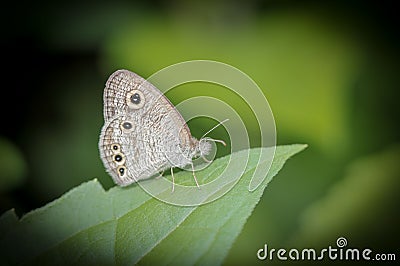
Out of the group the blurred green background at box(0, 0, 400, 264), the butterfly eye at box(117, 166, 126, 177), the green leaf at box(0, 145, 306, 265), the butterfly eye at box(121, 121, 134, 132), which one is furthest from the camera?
the blurred green background at box(0, 0, 400, 264)

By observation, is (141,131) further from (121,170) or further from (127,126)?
(121,170)

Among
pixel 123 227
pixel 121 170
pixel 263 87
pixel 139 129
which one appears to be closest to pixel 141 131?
pixel 139 129

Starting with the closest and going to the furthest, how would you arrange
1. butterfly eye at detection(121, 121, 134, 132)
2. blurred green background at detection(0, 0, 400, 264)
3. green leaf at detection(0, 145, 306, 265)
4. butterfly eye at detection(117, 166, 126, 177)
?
green leaf at detection(0, 145, 306, 265) → butterfly eye at detection(117, 166, 126, 177) → butterfly eye at detection(121, 121, 134, 132) → blurred green background at detection(0, 0, 400, 264)

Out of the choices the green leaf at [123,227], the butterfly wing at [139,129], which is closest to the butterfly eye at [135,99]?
the butterfly wing at [139,129]

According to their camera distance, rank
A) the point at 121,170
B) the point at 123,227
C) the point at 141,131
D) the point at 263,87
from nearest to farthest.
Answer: the point at 123,227 → the point at 121,170 → the point at 141,131 → the point at 263,87

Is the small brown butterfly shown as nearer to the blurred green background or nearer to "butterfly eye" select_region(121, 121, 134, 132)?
"butterfly eye" select_region(121, 121, 134, 132)

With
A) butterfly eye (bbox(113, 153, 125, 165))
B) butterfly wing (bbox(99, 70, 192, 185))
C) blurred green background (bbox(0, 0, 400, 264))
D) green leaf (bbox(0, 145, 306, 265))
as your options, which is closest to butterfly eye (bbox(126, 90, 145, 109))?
butterfly wing (bbox(99, 70, 192, 185))
